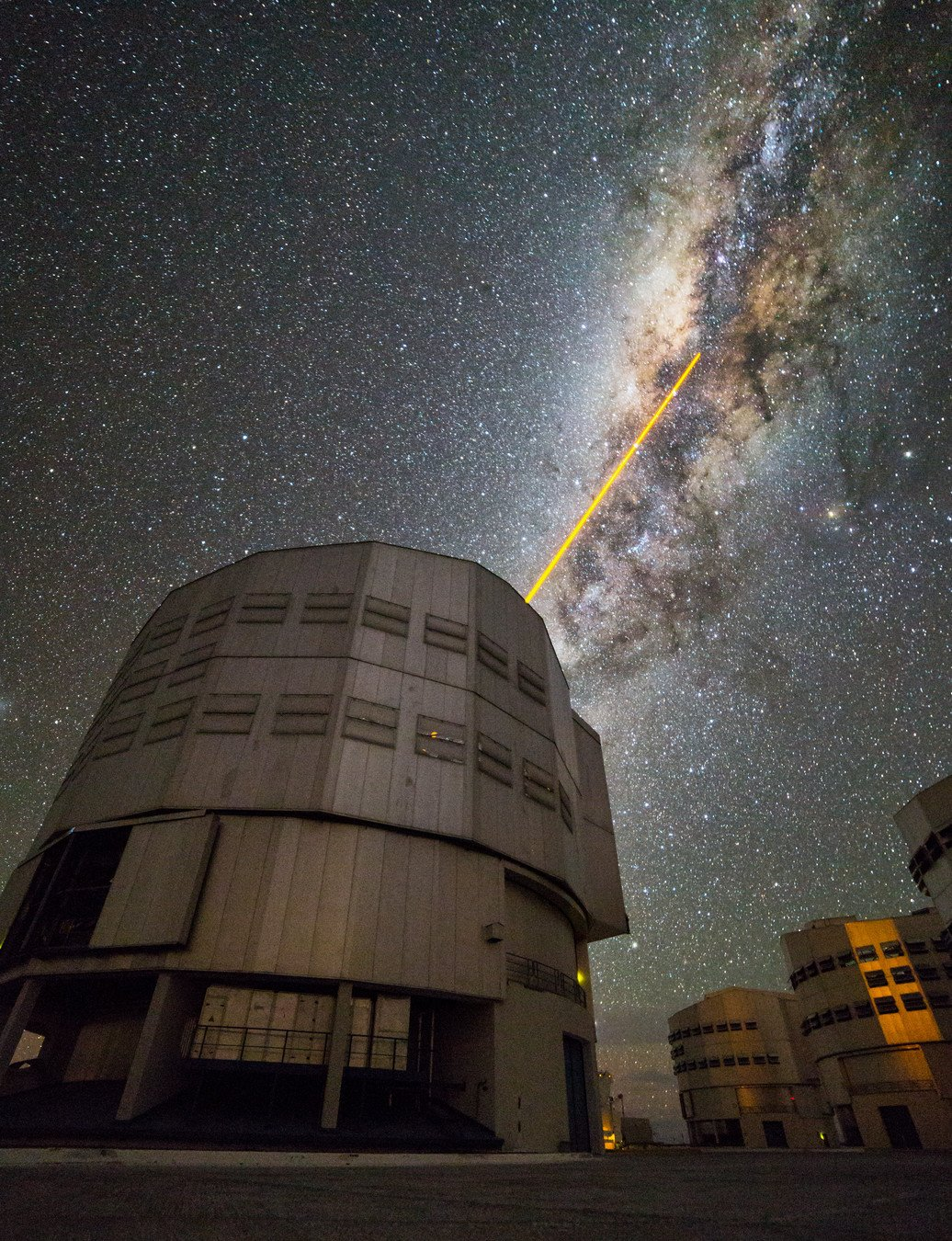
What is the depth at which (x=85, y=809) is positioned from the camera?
21.1m

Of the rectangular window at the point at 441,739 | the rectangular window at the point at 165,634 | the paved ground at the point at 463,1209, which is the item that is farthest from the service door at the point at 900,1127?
the rectangular window at the point at 165,634

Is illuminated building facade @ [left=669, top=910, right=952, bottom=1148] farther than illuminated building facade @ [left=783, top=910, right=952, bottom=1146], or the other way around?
illuminated building facade @ [left=669, top=910, right=952, bottom=1148]

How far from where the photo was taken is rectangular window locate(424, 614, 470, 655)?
971 inches

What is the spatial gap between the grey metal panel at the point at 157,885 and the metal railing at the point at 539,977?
10.1 metres

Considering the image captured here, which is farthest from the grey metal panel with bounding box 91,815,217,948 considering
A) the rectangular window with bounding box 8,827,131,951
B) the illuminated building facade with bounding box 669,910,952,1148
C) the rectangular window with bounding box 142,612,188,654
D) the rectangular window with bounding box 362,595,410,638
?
the illuminated building facade with bounding box 669,910,952,1148

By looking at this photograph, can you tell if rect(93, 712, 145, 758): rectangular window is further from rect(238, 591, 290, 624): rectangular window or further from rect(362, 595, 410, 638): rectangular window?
rect(362, 595, 410, 638): rectangular window

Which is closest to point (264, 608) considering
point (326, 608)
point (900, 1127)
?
point (326, 608)

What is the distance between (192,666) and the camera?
23.6 metres

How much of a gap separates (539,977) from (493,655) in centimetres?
1199

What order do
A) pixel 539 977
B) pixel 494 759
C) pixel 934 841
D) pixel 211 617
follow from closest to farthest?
pixel 539 977 → pixel 494 759 → pixel 211 617 → pixel 934 841

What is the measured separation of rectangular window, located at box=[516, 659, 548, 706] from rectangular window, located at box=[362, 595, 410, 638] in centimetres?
556

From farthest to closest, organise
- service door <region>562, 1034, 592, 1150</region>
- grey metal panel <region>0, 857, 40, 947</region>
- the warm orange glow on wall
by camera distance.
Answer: the warm orange glow on wall, service door <region>562, 1034, 592, 1150</region>, grey metal panel <region>0, 857, 40, 947</region>

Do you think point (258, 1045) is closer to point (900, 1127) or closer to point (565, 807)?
point (565, 807)

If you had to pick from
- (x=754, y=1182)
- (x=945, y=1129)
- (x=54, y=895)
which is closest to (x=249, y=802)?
(x=54, y=895)
